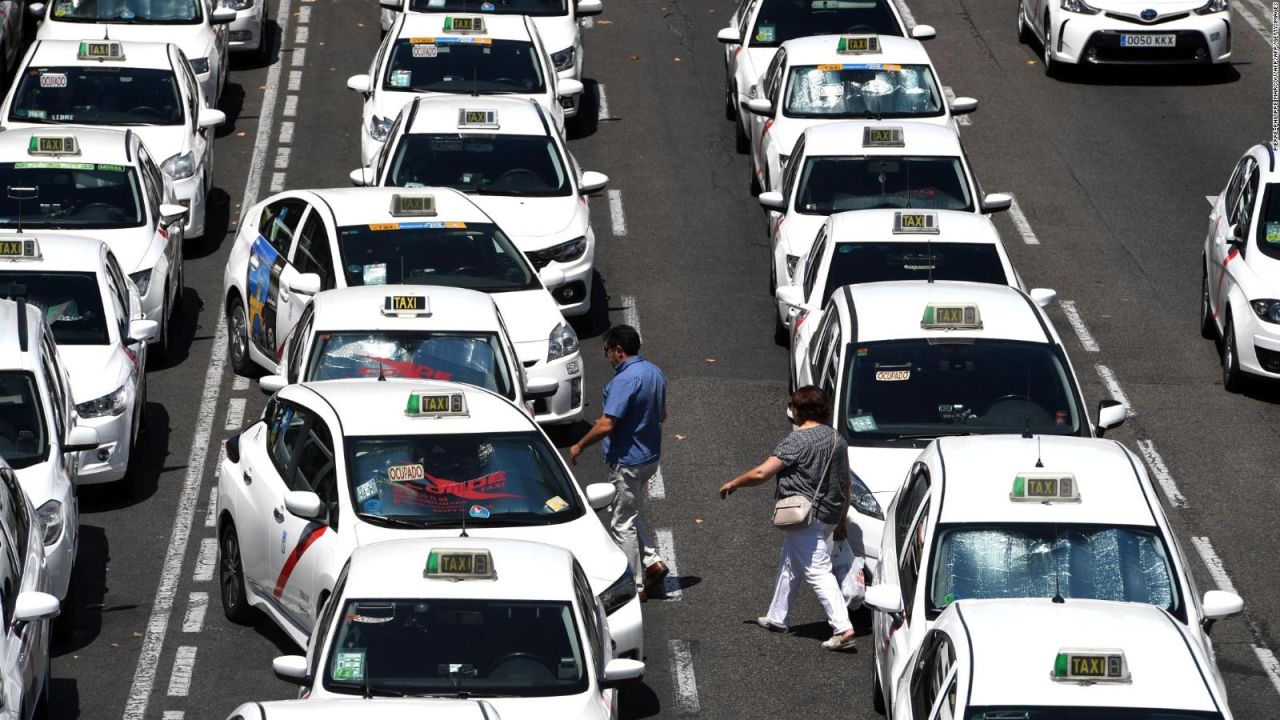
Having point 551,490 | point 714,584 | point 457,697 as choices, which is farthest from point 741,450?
point 457,697

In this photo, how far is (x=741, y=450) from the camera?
18031 mm

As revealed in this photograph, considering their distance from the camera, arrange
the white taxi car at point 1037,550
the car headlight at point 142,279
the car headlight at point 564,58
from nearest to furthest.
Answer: the white taxi car at point 1037,550 < the car headlight at point 142,279 < the car headlight at point 564,58

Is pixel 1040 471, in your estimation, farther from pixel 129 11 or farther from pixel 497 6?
pixel 129 11

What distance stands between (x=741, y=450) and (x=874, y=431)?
293 centimetres

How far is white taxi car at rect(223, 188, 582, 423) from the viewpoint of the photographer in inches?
712

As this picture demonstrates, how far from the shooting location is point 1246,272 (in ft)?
63.5

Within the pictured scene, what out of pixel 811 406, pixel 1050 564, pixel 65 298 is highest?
pixel 1050 564

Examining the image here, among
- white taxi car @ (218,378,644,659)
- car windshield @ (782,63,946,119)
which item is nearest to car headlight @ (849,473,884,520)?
white taxi car @ (218,378,644,659)

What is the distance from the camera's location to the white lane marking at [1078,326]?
20469 mm

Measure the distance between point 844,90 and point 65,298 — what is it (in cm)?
853

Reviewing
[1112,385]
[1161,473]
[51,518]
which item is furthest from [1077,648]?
[1112,385]

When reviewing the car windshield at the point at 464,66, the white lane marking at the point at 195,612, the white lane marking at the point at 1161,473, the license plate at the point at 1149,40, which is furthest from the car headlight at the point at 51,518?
the license plate at the point at 1149,40

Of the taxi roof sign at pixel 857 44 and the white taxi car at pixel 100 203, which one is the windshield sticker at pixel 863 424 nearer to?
the white taxi car at pixel 100 203

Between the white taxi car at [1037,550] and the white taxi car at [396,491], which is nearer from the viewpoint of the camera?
the white taxi car at [1037,550]
